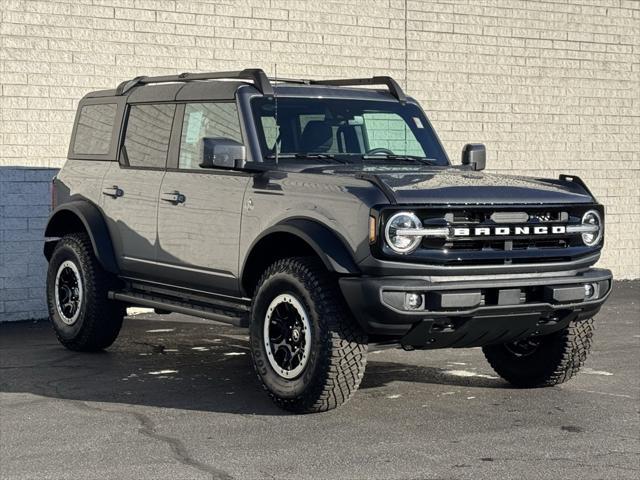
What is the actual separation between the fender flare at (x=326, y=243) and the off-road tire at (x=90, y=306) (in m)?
2.72

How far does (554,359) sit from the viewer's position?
28.5ft

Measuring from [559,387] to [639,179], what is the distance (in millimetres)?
9039

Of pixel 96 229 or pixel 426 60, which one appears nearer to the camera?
pixel 96 229

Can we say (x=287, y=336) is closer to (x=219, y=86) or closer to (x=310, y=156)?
(x=310, y=156)

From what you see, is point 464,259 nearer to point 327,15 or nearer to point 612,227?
point 327,15

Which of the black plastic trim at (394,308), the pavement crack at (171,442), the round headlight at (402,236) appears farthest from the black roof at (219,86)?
the pavement crack at (171,442)

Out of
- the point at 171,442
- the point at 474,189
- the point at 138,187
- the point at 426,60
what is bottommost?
the point at 171,442

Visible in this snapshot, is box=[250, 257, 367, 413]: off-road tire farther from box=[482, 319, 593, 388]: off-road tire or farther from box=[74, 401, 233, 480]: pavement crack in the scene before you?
box=[482, 319, 593, 388]: off-road tire

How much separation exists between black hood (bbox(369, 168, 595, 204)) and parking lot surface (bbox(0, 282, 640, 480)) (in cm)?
136

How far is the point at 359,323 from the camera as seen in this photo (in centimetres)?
761

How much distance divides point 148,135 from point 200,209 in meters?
1.24

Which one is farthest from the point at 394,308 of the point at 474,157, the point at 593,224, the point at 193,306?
the point at 474,157

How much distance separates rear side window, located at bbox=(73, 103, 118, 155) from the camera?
34.4ft

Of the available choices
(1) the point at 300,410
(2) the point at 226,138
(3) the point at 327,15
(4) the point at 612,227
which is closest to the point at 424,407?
(1) the point at 300,410
